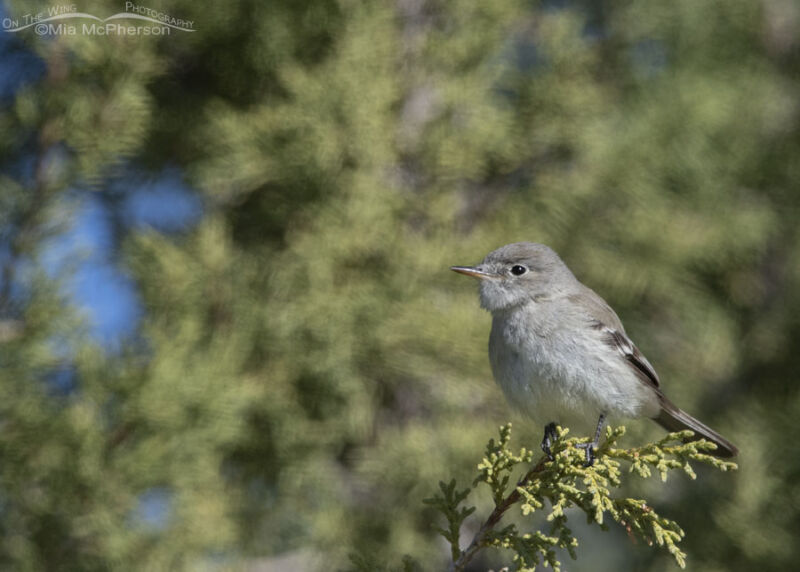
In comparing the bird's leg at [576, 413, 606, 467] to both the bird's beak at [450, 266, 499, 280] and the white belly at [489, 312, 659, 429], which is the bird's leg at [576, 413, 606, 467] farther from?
the bird's beak at [450, 266, 499, 280]

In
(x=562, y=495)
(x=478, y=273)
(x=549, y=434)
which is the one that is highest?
(x=478, y=273)

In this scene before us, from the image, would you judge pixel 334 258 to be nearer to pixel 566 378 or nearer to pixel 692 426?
pixel 566 378

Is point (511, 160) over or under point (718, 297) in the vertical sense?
over

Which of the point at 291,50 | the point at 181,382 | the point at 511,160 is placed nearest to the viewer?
the point at 181,382

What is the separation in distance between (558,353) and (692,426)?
67 cm

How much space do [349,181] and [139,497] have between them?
64.6 inches

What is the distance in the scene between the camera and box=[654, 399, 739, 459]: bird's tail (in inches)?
122

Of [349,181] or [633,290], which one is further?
[633,290]

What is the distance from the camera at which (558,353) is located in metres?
3.09

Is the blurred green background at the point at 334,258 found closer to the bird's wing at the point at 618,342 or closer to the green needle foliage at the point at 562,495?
the bird's wing at the point at 618,342

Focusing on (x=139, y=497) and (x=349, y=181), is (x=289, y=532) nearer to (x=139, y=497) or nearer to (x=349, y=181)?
(x=139, y=497)

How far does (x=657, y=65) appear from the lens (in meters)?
4.95

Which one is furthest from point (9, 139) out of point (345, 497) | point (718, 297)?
point (718, 297)

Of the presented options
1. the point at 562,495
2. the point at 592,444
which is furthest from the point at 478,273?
the point at 562,495
